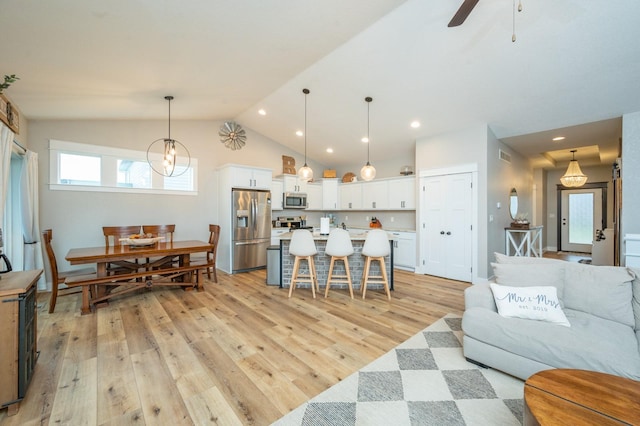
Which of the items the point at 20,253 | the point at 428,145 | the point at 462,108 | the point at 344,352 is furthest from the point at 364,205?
the point at 20,253

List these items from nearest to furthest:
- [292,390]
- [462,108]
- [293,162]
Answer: [292,390] < [462,108] < [293,162]

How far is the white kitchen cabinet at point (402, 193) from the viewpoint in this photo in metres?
5.64

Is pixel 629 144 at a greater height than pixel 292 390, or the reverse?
pixel 629 144

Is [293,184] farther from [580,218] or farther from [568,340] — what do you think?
[580,218]

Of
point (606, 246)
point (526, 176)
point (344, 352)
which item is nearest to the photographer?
point (344, 352)

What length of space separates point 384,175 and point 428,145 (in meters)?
1.58

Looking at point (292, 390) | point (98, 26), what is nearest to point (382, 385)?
point (292, 390)

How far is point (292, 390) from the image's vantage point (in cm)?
188

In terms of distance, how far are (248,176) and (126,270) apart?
8.90ft

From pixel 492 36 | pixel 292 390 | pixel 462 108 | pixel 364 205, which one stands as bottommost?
pixel 292 390

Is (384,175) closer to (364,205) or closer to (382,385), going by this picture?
(364,205)

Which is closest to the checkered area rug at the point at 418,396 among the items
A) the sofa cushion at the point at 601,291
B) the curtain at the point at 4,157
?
the sofa cushion at the point at 601,291

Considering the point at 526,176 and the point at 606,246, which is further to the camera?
the point at 526,176

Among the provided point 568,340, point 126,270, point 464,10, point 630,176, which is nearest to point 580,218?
point 630,176
